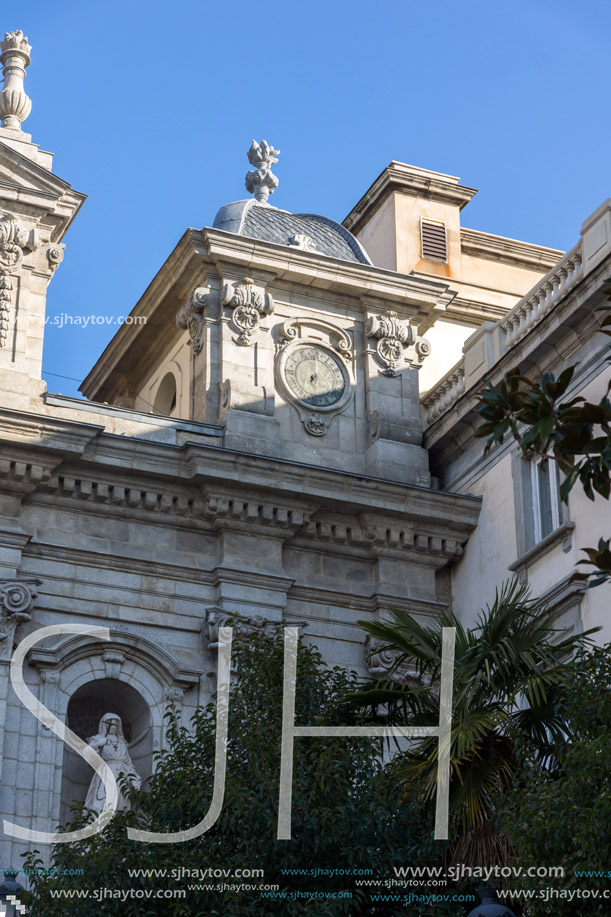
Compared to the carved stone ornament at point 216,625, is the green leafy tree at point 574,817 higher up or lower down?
lower down

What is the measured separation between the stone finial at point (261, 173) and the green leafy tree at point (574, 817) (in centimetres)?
1444

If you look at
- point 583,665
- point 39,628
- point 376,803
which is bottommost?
point 376,803

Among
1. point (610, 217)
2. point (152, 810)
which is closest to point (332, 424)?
point (610, 217)

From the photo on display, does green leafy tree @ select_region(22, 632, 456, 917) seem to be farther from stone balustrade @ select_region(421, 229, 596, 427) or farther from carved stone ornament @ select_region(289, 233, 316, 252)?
carved stone ornament @ select_region(289, 233, 316, 252)

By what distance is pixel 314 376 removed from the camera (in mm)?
26000

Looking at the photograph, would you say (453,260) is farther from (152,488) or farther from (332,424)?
(152,488)

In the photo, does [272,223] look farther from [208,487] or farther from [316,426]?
[208,487]

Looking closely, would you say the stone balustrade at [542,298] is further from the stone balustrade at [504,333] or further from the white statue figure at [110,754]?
the white statue figure at [110,754]

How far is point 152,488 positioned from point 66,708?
3.14 m

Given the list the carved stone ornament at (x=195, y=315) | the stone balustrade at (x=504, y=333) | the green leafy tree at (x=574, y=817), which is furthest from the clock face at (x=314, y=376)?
the green leafy tree at (x=574, y=817)

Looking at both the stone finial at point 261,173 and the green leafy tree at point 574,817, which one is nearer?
the green leafy tree at point 574,817

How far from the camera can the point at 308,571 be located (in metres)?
24.7

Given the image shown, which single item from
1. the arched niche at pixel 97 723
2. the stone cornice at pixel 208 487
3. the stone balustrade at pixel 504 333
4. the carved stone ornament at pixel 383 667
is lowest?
the arched niche at pixel 97 723

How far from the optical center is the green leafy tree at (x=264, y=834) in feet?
52.2
